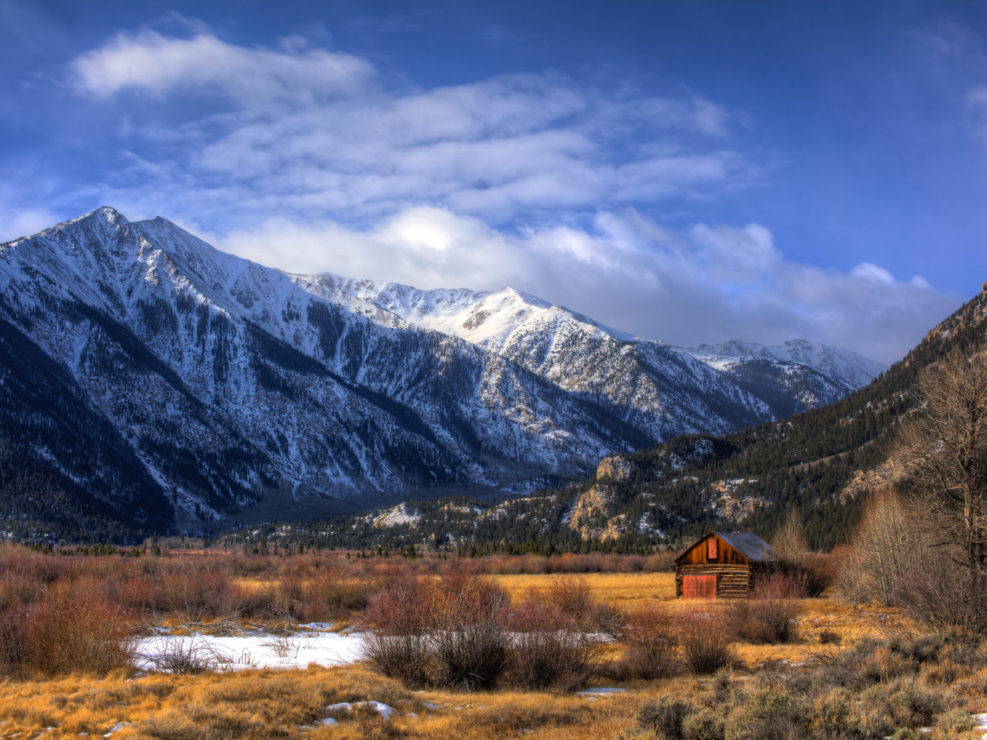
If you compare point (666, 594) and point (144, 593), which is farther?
point (666, 594)

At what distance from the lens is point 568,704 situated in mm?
21766

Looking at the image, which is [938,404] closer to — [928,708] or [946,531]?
[946,531]

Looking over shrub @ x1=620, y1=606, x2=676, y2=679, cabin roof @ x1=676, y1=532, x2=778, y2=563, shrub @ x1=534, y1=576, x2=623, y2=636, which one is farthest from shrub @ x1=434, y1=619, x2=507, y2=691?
cabin roof @ x1=676, y1=532, x2=778, y2=563

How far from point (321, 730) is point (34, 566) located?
168 feet

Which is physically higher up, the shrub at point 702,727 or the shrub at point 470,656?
the shrub at point 702,727

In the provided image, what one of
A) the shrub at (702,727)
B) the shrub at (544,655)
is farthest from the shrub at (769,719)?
the shrub at (544,655)

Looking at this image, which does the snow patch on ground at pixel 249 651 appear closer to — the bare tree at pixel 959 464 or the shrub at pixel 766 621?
the shrub at pixel 766 621

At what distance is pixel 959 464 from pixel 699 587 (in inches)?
1535

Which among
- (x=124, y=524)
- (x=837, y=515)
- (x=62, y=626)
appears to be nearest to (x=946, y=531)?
(x=62, y=626)

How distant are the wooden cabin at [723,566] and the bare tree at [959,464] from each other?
31.3 metres

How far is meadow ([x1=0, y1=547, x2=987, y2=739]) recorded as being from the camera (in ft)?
53.4

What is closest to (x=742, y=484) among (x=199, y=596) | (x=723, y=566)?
(x=723, y=566)

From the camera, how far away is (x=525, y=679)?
83.8ft

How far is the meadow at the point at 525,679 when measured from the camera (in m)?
16.3
